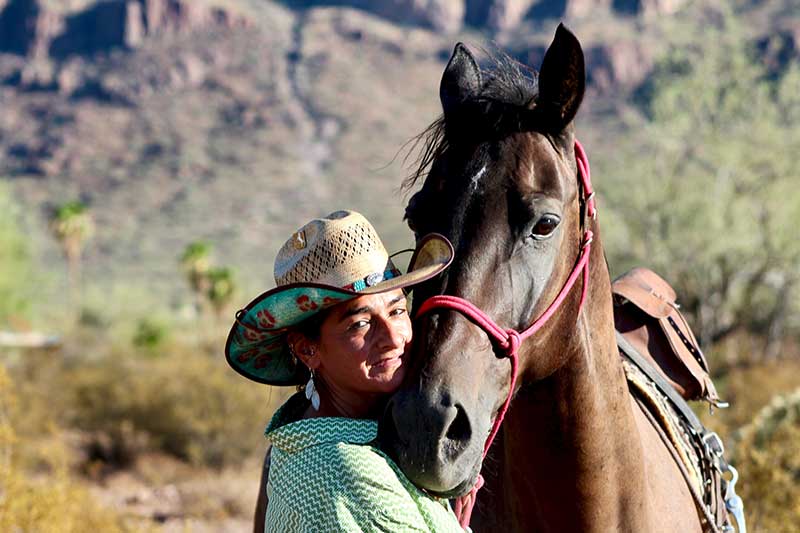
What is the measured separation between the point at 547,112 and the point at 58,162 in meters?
99.4

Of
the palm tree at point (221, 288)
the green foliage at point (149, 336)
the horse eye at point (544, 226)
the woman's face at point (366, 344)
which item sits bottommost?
the green foliage at point (149, 336)

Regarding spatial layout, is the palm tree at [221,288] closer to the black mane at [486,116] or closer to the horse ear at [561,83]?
the black mane at [486,116]

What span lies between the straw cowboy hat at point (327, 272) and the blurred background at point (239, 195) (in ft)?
1.80

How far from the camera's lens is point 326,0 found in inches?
5246

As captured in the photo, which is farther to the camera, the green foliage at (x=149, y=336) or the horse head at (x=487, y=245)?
the green foliage at (x=149, y=336)

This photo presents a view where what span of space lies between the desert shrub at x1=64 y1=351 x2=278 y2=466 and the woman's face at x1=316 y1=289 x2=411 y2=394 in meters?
13.6

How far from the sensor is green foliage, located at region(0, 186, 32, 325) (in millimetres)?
26344

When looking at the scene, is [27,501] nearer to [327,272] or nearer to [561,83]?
[327,272]

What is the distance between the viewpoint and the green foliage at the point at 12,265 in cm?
2634

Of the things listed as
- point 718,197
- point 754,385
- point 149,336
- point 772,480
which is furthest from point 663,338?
point 149,336

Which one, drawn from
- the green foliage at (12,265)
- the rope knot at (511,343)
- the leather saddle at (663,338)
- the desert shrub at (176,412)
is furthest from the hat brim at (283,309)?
the green foliage at (12,265)

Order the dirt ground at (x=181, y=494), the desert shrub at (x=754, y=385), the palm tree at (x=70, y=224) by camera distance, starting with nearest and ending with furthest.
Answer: the dirt ground at (x=181, y=494), the desert shrub at (x=754, y=385), the palm tree at (x=70, y=224)

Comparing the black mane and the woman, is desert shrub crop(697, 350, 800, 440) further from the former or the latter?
the woman

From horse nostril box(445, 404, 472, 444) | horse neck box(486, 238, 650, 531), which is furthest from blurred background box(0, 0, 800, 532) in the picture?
horse nostril box(445, 404, 472, 444)
